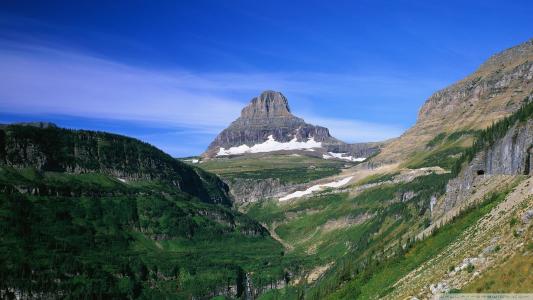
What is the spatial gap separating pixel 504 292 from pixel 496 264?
29.2ft

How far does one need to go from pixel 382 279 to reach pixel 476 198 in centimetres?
3492

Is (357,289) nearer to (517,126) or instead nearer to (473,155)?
(517,126)

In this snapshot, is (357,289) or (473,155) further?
(473,155)

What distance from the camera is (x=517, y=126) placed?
5389 inches

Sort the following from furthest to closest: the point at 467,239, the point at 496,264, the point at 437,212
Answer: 1. the point at 437,212
2. the point at 467,239
3. the point at 496,264

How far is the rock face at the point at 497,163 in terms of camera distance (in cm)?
12544

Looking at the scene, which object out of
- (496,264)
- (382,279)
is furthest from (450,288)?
(382,279)

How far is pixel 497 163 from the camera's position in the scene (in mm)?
145125

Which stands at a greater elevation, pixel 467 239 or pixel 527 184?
pixel 527 184

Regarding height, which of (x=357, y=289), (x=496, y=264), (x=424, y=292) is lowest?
(x=357, y=289)

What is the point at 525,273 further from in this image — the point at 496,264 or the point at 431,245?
the point at 431,245

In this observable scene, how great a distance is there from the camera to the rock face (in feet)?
412

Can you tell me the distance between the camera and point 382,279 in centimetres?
11600

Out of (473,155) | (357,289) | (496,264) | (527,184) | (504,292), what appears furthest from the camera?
(473,155)
